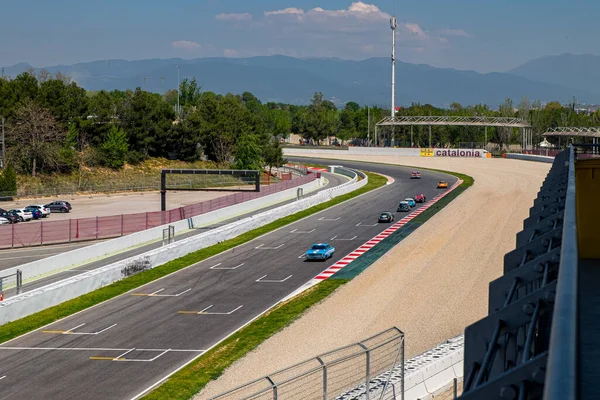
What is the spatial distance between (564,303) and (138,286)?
38.4 m

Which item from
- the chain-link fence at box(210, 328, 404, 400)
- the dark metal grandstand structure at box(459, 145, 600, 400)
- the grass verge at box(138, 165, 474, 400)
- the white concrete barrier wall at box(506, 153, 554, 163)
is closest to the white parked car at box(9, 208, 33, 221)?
the grass verge at box(138, 165, 474, 400)

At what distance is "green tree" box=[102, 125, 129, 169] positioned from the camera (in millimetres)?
109250

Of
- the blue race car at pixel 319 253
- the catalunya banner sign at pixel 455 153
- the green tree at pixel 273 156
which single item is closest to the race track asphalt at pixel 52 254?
the blue race car at pixel 319 253

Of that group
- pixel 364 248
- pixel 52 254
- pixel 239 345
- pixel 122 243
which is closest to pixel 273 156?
pixel 364 248

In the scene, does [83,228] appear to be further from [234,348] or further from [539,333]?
[539,333]

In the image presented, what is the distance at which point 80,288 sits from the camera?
40.2 m

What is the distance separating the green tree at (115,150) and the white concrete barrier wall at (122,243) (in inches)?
1479

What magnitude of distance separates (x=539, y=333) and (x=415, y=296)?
3047 centimetres

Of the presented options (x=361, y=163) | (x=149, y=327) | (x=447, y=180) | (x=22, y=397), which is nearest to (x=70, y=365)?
(x=22, y=397)

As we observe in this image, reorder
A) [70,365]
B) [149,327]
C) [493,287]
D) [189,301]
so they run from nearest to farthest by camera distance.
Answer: [493,287]
[70,365]
[149,327]
[189,301]

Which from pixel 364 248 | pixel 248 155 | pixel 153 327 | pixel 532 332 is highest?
pixel 248 155

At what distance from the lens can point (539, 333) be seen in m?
7.54

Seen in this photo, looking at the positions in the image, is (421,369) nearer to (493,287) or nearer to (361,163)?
(493,287)

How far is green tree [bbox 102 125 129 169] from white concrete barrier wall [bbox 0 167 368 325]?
47592 mm
